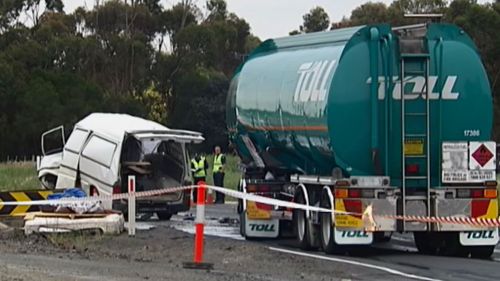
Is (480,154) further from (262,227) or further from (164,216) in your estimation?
(164,216)

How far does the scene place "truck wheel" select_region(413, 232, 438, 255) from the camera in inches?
736

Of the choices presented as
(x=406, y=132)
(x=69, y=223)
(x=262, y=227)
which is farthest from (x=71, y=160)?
(x=406, y=132)

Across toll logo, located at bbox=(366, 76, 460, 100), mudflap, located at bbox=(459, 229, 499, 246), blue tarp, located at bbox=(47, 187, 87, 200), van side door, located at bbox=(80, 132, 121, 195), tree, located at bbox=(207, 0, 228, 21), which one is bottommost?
mudflap, located at bbox=(459, 229, 499, 246)

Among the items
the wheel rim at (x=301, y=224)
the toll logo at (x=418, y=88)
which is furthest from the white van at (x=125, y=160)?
the toll logo at (x=418, y=88)

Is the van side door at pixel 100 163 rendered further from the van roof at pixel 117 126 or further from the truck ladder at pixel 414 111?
the truck ladder at pixel 414 111

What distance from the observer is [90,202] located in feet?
66.4

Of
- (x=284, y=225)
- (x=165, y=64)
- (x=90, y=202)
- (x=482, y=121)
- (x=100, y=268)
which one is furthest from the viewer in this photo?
(x=165, y=64)

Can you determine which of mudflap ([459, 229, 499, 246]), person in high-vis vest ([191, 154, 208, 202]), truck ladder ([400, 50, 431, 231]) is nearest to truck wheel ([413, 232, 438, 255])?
mudflap ([459, 229, 499, 246])

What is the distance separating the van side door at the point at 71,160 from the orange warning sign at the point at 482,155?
11.5m

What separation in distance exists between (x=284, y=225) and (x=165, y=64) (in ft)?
165

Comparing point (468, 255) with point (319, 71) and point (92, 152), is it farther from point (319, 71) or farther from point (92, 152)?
point (92, 152)

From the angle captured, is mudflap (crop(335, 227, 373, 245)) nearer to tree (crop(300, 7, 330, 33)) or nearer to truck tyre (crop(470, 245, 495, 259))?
truck tyre (crop(470, 245, 495, 259))

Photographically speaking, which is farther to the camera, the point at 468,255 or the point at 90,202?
the point at 90,202

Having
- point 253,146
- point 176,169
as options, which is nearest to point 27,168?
point 176,169
